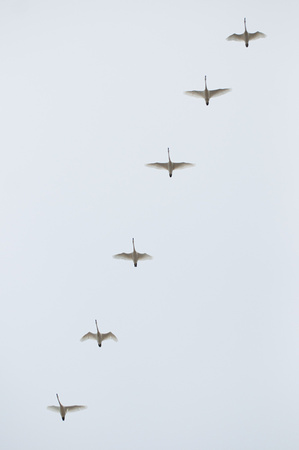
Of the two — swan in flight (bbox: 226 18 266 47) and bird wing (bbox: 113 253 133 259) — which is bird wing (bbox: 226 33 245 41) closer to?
swan in flight (bbox: 226 18 266 47)

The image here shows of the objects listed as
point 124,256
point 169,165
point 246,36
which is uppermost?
point 246,36


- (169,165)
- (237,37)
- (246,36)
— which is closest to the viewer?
(169,165)

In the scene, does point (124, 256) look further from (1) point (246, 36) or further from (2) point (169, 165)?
(1) point (246, 36)

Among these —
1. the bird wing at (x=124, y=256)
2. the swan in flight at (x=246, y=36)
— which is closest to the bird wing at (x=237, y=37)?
the swan in flight at (x=246, y=36)

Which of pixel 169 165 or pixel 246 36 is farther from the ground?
pixel 246 36

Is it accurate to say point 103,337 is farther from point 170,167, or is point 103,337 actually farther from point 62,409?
point 170,167

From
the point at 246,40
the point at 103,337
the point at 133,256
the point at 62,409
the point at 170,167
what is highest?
the point at 246,40

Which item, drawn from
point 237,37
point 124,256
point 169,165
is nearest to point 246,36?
point 237,37

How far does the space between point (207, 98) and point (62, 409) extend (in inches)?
603

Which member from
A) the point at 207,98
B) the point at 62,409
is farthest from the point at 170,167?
the point at 62,409

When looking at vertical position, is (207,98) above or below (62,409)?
above

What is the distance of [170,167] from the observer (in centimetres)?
3841

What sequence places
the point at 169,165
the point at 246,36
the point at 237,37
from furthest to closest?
the point at 237,37 → the point at 246,36 → the point at 169,165

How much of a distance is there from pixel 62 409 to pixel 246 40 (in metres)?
18.5
